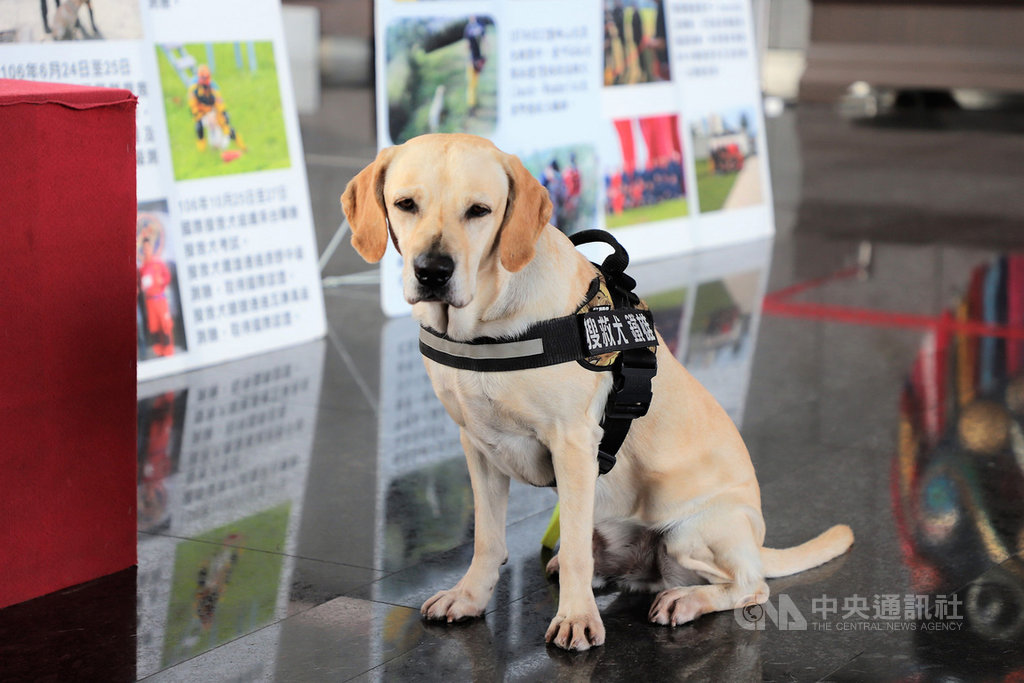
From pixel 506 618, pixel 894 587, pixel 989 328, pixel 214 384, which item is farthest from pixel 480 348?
pixel 989 328

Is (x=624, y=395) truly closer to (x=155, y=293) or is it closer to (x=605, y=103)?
(x=155, y=293)

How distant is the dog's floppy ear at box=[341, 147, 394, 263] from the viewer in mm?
2875

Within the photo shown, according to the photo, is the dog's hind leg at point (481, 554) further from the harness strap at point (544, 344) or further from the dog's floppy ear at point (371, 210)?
the dog's floppy ear at point (371, 210)

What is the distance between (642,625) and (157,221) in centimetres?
342

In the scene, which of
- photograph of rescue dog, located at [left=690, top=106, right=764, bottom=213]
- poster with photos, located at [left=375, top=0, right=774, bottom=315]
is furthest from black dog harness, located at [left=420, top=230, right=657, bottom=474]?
photograph of rescue dog, located at [left=690, top=106, right=764, bottom=213]

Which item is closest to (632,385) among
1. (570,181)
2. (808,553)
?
(808,553)

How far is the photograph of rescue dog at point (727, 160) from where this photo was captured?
29.6 feet

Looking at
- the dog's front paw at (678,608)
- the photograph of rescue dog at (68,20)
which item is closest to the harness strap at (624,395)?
the dog's front paw at (678,608)

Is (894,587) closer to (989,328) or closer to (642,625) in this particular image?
(642,625)

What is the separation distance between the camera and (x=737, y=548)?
10.6ft

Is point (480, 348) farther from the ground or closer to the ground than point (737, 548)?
farther from the ground

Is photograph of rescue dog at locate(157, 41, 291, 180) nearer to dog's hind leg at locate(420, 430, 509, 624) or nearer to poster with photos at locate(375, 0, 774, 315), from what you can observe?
poster with photos at locate(375, 0, 774, 315)

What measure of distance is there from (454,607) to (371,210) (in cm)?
106

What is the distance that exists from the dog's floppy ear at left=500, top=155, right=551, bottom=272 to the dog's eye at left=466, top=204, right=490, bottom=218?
8cm
